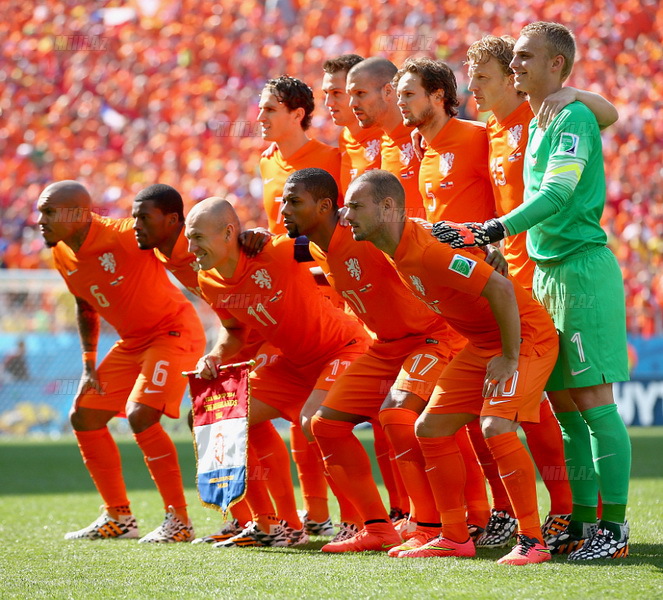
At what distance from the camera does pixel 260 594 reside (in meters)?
3.82

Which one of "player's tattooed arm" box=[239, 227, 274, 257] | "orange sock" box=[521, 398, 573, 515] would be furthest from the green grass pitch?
"player's tattooed arm" box=[239, 227, 274, 257]

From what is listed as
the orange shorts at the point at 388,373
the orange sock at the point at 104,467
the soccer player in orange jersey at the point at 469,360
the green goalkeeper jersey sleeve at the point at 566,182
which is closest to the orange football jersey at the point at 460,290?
the soccer player in orange jersey at the point at 469,360

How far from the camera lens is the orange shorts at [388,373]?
193 inches

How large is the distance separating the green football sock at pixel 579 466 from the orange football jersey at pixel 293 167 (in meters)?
2.12

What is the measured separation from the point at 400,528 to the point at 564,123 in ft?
7.47

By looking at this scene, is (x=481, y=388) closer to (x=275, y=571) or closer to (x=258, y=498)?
(x=275, y=571)

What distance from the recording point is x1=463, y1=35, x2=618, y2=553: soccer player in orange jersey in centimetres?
501

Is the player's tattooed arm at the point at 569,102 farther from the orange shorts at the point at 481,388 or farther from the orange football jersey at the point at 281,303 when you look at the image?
the orange football jersey at the point at 281,303

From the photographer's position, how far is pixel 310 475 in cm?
585

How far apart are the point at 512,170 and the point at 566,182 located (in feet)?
2.48

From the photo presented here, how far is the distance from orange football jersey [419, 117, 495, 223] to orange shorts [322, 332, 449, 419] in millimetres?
690

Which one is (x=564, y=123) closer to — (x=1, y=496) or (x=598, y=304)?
(x=598, y=304)

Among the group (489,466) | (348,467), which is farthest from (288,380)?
(489,466)

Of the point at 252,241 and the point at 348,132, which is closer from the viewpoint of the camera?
the point at 252,241
